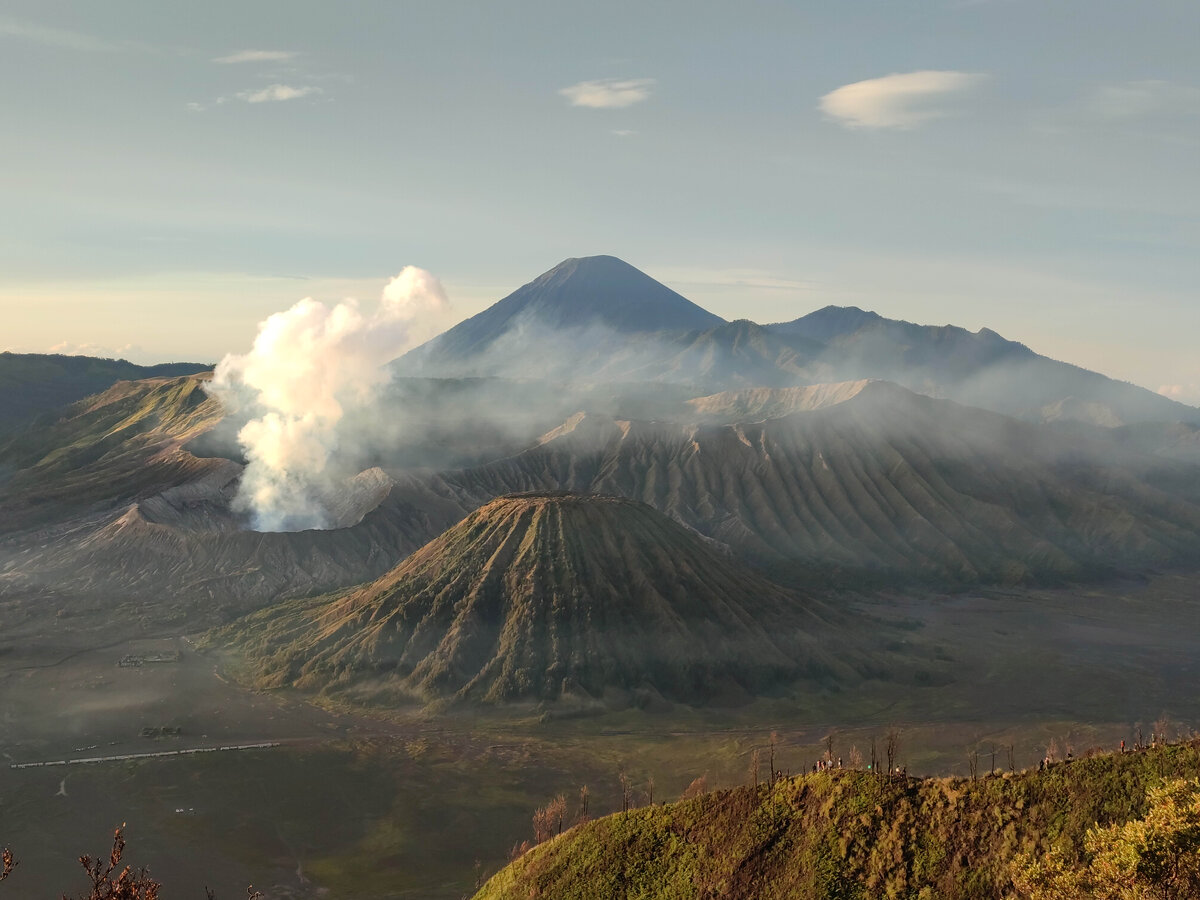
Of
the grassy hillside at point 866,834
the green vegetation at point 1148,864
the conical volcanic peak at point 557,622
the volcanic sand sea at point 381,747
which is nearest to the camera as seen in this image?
the green vegetation at point 1148,864

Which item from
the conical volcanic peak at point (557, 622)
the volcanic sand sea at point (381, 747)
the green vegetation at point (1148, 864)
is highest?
the green vegetation at point (1148, 864)

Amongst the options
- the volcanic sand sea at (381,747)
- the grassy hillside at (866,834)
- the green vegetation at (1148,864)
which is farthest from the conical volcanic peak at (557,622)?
the green vegetation at (1148,864)

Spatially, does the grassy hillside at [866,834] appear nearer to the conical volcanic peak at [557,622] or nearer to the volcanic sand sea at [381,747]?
the volcanic sand sea at [381,747]

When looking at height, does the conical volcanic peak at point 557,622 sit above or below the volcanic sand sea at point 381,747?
above

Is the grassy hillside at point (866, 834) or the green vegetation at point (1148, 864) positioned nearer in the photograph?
the green vegetation at point (1148, 864)

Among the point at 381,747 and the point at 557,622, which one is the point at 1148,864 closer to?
the point at 381,747

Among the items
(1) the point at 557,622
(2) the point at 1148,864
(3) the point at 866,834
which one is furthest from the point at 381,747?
(2) the point at 1148,864

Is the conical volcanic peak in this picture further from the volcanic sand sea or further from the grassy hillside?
the grassy hillside

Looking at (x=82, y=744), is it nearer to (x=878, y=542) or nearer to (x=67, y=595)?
(x=67, y=595)
